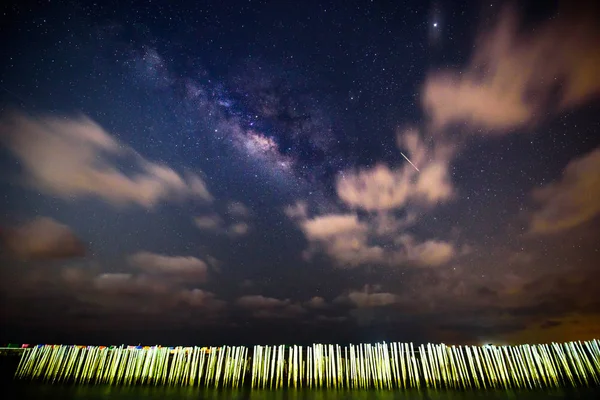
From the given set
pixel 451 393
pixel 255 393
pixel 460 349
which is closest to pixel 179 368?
pixel 255 393

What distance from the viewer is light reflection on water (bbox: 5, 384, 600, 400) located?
15.3 m

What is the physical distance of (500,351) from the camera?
18328mm

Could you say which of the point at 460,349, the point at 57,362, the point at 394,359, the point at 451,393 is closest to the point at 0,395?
the point at 57,362

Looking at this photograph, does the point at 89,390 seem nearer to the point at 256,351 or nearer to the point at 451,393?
the point at 256,351

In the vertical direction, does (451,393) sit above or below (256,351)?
below

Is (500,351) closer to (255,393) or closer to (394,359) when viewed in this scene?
(394,359)

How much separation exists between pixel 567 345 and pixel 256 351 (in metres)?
20.0

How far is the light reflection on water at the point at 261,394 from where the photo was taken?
15.3 meters

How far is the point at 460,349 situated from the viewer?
18375 mm

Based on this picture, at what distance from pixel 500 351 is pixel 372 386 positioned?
8.39 m

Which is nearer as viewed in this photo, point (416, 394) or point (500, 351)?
point (416, 394)

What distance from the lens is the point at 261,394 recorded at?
16.0 metres

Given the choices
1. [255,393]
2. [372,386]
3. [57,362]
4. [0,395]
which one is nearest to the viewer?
[0,395]

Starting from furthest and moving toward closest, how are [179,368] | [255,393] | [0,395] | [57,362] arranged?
[57,362] → [179,368] → [255,393] → [0,395]
